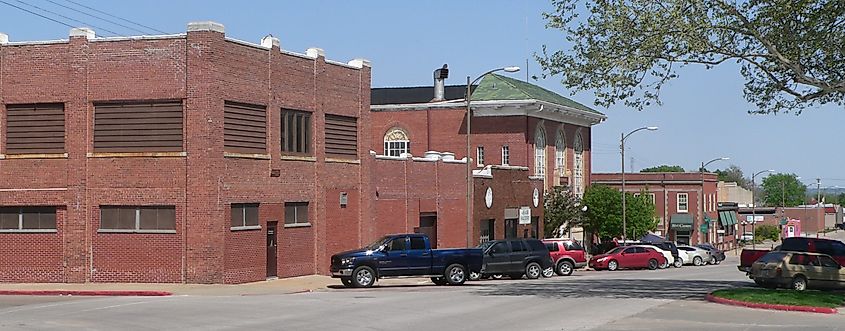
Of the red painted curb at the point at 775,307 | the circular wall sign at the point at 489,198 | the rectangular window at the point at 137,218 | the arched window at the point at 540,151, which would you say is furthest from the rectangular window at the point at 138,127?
the arched window at the point at 540,151

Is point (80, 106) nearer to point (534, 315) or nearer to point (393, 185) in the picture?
point (393, 185)

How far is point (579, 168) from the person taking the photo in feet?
249

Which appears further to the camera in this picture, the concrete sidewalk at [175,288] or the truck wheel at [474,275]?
the truck wheel at [474,275]

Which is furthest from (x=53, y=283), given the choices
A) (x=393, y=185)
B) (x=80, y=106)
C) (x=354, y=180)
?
(x=393, y=185)

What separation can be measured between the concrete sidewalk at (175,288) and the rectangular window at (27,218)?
77.0 inches

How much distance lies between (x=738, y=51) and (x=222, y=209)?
1675cm

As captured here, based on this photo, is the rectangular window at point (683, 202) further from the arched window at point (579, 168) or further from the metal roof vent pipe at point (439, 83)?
the metal roof vent pipe at point (439, 83)

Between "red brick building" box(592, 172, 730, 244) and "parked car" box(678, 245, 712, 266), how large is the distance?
29.4 meters

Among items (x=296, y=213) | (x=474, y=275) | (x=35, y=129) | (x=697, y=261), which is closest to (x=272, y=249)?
(x=296, y=213)

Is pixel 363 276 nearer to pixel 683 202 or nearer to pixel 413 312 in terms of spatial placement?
pixel 413 312

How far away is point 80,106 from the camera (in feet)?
117

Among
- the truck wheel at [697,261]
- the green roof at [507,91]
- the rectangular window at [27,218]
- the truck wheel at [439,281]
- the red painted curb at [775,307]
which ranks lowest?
the truck wheel at [697,261]

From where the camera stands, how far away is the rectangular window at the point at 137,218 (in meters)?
35.6

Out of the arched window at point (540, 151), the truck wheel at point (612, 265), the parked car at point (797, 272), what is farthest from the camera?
the arched window at point (540, 151)
